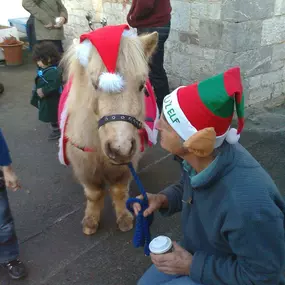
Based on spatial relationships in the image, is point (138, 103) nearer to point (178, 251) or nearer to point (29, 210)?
point (178, 251)

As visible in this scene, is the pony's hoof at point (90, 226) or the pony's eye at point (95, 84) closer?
the pony's eye at point (95, 84)

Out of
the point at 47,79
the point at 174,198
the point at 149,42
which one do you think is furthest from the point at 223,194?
the point at 47,79

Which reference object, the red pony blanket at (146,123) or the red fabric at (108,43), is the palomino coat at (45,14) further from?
the red fabric at (108,43)

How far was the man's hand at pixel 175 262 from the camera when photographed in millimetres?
1616

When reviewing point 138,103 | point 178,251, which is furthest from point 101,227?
point 178,251

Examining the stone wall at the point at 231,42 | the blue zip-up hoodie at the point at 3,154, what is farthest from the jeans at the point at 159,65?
the blue zip-up hoodie at the point at 3,154

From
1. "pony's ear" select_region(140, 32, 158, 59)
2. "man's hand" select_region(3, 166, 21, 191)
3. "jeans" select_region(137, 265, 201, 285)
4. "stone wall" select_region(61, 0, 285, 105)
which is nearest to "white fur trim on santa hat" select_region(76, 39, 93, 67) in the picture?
"pony's ear" select_region(140, 32, 158, 59)

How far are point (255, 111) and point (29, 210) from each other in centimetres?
346

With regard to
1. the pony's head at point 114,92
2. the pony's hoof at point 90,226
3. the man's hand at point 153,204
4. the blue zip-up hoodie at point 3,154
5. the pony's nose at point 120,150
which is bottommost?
the pony's hoof at point 90,226

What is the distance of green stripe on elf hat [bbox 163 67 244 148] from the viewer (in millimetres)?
1405

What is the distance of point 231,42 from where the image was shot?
4.64 m

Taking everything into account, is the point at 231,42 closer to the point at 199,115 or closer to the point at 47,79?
the point at 47,79

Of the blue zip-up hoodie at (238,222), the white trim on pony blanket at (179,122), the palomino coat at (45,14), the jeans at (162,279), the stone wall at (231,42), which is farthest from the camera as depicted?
the palomino coat at (45,14)

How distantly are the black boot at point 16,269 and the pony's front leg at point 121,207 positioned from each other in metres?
0.86
